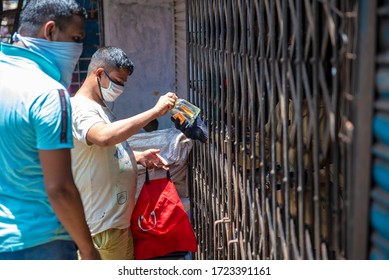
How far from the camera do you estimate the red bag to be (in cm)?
468

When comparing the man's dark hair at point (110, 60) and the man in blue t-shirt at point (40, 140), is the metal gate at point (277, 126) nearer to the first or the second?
the man's dark hair at point (110, 60)

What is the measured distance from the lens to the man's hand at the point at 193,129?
14.9ft

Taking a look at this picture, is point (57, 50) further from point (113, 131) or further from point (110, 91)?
point (110, 91)

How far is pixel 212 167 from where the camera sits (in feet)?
16.1

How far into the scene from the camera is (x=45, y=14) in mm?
3033

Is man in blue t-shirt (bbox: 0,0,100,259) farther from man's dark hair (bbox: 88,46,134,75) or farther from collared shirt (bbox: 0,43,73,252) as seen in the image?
man's dark hair (bbox: 88,46,134,75)

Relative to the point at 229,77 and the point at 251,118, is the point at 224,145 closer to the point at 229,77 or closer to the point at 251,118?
the point at 229,77

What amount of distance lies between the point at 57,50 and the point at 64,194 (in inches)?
27.3

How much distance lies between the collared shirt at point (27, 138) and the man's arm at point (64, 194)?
0.05m

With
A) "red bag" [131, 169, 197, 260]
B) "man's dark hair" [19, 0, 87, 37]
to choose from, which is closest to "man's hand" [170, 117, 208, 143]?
"red bag" [131, 169, 197, 260]

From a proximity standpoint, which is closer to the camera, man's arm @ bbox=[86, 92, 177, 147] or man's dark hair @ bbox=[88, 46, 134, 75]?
man's arm @ bbox=[86, 92, 177, 147]

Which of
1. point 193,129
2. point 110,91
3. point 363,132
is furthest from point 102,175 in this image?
point 363,132

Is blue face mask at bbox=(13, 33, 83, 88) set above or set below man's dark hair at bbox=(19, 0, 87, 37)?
below

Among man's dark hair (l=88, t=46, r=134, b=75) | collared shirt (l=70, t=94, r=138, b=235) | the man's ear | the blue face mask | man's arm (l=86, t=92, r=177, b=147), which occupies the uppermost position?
the man's ear
